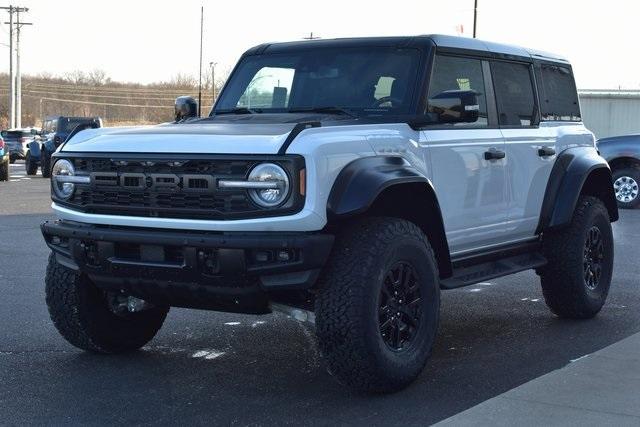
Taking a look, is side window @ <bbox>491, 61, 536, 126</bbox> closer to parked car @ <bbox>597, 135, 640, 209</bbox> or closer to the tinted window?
the tinted window

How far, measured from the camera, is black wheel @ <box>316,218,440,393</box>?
204 inches

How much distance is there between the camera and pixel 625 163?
60.1 ft

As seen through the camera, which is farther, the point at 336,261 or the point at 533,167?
the point at 533,167

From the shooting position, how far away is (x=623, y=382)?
5465 mm

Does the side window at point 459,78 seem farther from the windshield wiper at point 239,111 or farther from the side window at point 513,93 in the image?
the windshield wiper at point 239,111

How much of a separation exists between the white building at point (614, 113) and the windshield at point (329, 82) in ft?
109

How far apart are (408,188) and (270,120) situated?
1026mm

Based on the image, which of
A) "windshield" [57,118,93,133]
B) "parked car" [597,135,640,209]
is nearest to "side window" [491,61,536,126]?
"parked car" [597,135,640,209]

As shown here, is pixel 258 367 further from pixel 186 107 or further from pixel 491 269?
pixel 186 107

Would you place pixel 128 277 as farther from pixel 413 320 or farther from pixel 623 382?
pixel 623 382

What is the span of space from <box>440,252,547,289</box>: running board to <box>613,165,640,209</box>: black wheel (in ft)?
37.2

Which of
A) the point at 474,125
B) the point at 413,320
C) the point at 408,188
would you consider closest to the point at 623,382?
the point at 413,320

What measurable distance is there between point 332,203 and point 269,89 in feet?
6.84

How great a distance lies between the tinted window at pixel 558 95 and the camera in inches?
308
